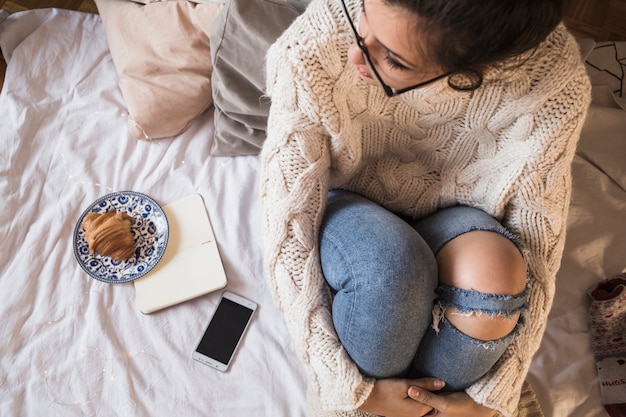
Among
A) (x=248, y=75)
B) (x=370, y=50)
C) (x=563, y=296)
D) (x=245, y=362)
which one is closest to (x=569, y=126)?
(x=370, y=50)

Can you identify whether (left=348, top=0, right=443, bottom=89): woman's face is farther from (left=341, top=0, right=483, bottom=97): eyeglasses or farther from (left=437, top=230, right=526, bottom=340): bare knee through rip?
(left=437, top=230, right=526, bottom=340): bare knee through rip

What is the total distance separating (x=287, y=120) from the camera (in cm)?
73

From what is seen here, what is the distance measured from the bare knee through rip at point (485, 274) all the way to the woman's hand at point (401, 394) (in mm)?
113

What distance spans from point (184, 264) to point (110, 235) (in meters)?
0.17

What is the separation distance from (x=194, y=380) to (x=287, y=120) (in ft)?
1.94

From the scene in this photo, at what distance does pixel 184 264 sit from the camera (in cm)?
108

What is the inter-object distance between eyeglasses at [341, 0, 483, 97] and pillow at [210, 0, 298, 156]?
38 cm

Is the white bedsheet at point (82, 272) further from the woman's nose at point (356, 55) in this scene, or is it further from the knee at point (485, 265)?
the woman's nose at point (356, 55)

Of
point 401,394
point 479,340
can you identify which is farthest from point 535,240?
point 401,394

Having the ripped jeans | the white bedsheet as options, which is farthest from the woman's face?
the white bedsheet

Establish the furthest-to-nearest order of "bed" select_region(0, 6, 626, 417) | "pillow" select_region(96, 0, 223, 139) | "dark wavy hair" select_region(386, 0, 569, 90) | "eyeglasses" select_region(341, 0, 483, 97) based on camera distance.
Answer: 1. "pillow" select_region(96, 0, 223, 139)
2. "bed" select_region(0, 6, 626, 417)
3. "eyeglasses" select_region(341, 0, 483, 97)
4. "dark wavy hair" select_region(386, 0, 569, 90)

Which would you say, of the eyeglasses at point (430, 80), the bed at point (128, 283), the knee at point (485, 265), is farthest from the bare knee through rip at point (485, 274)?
the bed at point (128, 283)

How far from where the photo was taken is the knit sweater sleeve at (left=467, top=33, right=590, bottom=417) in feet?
2.39

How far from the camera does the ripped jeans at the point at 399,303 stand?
2.38 feet
